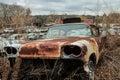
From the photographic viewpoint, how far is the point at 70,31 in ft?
25.4

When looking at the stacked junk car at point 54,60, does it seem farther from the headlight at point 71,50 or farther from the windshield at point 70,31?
the windshield at point 70,31

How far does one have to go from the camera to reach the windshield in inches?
299

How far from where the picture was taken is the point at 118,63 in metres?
8.26

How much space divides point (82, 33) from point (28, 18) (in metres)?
1.90

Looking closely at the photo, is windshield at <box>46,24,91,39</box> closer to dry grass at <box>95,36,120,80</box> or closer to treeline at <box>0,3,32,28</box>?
treeline at <box>0,3,32,28</box>

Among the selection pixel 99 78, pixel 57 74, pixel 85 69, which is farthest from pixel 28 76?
pixel 99 78

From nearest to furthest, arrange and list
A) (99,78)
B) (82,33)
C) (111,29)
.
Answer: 1. (99,78)
2. (82,33)
3. (111,29)

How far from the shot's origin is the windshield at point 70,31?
758 cm

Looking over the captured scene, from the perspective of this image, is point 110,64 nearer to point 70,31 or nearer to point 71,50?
point 70,31

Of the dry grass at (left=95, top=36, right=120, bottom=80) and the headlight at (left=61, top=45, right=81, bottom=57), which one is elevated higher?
the headlight at (left=61, top=45, right=81, bottom=57)

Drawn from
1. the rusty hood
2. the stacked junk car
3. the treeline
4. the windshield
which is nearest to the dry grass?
the stacked junk car

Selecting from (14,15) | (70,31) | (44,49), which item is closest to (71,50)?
(44,49)

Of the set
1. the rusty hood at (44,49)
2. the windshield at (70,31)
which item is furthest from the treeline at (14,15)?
the rusty hood at (44,49)

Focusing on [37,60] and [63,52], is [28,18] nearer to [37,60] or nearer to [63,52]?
[37,60]
